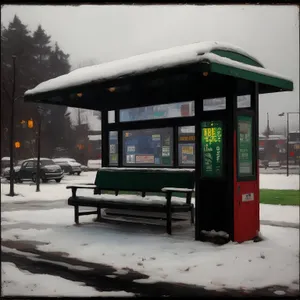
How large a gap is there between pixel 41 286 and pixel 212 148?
11.7 ft

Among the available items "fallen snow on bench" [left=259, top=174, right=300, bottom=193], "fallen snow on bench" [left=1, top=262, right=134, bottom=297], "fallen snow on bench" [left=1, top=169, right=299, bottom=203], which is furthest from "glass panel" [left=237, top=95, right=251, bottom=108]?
"fallen snow on bench" [left=259, top=174, right=300, bottom=193]

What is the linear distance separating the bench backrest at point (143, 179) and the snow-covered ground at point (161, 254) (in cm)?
83

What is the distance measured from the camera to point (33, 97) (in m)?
8.74

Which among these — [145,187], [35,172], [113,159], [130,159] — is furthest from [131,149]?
[35,172]

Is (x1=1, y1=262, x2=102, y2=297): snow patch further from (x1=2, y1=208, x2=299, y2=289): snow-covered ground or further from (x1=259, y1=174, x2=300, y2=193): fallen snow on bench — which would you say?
(x1=259, y1=174, x2=300, y2=193): fallen snow on bench

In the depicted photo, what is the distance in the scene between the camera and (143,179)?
8.71 metres

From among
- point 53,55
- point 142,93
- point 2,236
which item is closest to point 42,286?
point 2,236

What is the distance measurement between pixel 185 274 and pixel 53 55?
38369mm

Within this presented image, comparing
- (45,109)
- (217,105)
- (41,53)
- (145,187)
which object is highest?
(41,53)

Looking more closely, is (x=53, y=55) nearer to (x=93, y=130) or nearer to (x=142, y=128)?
(x=93, y=130)

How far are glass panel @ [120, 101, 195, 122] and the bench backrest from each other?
3.83ft

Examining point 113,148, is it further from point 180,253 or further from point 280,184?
point 280,184

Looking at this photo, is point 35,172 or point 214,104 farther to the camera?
point 35,172

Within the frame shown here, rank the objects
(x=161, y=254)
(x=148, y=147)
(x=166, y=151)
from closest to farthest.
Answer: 1. (x=161, y=254)
2. (x=166, y=151)
3. (x=148, y=147)
